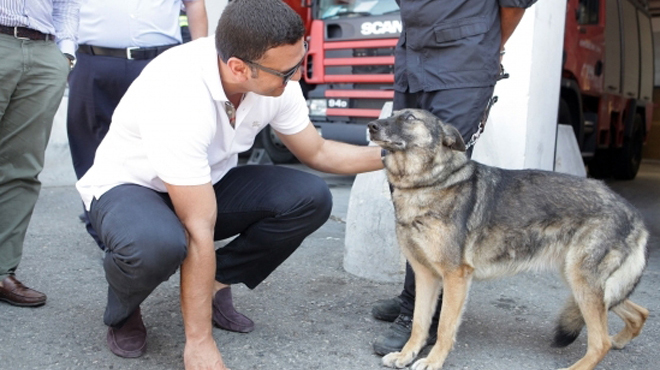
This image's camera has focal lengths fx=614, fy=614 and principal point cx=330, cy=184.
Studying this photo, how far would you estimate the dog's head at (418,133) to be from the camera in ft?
8.29

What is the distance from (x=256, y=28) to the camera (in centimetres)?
218

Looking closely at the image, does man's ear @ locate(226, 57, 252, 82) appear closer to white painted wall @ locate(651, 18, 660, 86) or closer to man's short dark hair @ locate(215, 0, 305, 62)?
man's short dark hair @ locate(215, 0, 305, 62)

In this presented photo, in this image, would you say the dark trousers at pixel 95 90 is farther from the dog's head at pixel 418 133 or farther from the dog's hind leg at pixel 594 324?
the dog's hind leg at pixel 594 324

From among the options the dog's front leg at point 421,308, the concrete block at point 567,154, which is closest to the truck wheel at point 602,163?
the concrete block at point 567,154

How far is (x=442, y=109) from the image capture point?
2697 millimetres

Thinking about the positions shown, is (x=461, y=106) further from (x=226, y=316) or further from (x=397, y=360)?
(x=226, y=316)

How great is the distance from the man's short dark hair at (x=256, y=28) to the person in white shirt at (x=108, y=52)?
158cm

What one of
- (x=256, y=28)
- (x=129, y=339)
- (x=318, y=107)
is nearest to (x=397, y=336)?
(x=129, y=339)

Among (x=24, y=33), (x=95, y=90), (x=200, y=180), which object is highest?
(x=24, y=33)

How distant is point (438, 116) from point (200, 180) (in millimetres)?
1104

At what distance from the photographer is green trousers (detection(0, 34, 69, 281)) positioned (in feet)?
9.71

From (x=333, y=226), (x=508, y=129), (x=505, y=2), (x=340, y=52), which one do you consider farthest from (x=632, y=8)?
(x=505, y=2)

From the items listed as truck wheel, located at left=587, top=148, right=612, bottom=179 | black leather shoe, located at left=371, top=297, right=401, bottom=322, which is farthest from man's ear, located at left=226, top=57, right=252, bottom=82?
truck wheel, located at left=587, top=148, right=612, bottom=179

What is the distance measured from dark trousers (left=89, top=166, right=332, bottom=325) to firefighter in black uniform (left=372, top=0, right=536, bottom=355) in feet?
1.96
